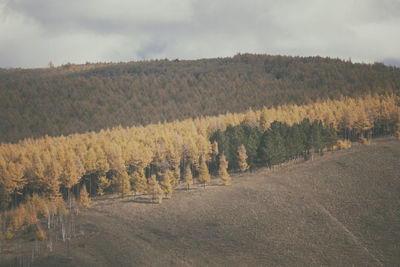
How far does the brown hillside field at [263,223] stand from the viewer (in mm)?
50625

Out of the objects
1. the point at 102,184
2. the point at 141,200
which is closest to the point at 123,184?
the point at 141,200

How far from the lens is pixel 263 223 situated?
6147 centimetres

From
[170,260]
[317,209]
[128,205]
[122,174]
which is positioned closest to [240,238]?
[170,260]

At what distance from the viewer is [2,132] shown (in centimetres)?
16950

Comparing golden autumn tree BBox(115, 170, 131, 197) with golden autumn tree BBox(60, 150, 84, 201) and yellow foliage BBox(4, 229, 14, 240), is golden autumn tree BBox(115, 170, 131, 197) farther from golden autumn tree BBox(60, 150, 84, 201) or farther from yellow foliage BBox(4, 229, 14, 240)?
yellow foliage BBox(4, 229, 14, 240)

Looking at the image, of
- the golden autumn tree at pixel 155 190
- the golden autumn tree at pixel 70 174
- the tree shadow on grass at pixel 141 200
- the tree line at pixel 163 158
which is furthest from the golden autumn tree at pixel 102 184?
the golden autumn tree at pixel 155 190

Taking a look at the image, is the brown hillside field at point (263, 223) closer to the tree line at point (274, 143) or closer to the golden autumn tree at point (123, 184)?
the golden autumn tree at point (123, 184)

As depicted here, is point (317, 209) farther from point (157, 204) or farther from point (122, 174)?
point (122, 174)

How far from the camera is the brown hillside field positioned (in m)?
50.6

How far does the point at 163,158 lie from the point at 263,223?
110 ft

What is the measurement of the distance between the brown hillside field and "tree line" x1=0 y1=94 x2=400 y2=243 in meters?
4.45

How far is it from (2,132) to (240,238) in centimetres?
15190

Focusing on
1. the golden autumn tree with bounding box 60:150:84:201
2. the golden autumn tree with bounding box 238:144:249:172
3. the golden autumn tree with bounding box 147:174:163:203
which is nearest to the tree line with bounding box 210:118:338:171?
the golden autumn tree with bounding box 238:144:249:172

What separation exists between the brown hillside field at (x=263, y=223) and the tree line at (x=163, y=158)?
4.45 meters
